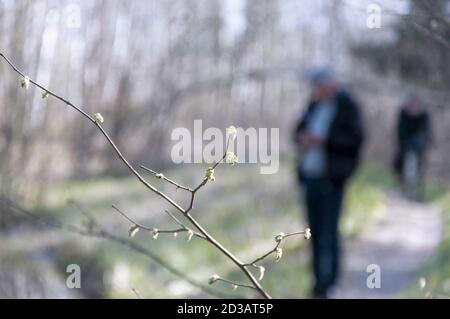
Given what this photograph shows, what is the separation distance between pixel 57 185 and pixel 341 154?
8643 mm

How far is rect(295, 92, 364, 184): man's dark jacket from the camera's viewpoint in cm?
593

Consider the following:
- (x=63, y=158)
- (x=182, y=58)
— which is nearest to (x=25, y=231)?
(x=63, y=158)

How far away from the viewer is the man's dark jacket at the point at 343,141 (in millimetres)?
5934

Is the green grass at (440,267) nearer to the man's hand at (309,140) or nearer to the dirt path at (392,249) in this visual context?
the dirt path at (392,249)

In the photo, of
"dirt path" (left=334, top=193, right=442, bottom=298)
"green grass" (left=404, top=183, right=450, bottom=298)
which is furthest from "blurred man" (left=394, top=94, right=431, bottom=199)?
"dirt path" (left=334, top=193, right=442, bottom=298)

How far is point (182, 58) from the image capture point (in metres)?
18.5

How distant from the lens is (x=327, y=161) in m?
5.99

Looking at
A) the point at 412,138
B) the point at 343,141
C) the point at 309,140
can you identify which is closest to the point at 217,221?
the point at 412,138

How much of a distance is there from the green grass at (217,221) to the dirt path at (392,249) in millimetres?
320

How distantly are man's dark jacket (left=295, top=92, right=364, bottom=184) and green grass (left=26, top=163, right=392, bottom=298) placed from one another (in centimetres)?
112

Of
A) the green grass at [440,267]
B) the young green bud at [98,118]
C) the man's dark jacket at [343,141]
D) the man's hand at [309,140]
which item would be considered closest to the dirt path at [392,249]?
the green grass at [440,267]

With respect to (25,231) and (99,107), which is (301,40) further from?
(25,231)
